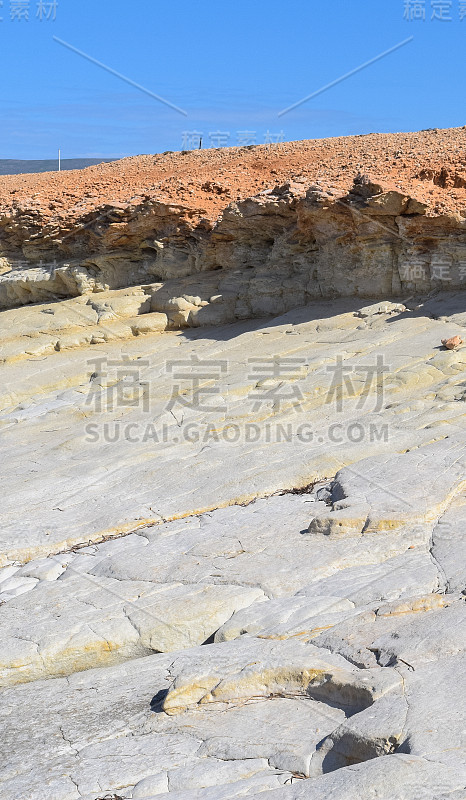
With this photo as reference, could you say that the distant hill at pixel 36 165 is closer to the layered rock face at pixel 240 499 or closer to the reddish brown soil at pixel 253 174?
the reddish brown soil at pixel 253 174

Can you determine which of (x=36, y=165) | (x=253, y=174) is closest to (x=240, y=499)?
(x=253, y=174)

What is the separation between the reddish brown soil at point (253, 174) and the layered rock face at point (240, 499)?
0.57ft

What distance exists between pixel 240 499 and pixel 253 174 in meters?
10.9

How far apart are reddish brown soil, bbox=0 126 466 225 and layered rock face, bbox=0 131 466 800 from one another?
0.57 feet

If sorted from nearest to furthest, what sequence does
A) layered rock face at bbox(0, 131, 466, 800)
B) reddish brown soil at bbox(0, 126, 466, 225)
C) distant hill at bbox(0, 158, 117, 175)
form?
layered rock face at bbox(0, 131, 466, 800)
reddish brown soil at bbox(0, 126, 466, 225)
distant hill at bbox(0, 158, 117, 175)

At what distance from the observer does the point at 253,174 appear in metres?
16.3

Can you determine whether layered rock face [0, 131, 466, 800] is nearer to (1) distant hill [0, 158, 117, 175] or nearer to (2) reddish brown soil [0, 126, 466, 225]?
(2) reddish brown soil [0, 126, 466, 225]

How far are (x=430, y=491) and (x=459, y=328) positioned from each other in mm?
4788

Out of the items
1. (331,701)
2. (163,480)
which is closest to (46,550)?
(163,480)

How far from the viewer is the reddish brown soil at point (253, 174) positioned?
12031 millimetres

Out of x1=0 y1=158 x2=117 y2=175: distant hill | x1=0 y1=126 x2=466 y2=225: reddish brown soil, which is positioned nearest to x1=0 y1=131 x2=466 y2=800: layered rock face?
x1=0 y1=126 x2=466 y2=225: reddish brown soil

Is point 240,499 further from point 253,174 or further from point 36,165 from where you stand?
point 36,165

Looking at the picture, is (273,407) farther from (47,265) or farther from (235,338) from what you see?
(47,265)

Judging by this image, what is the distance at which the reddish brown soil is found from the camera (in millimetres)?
12031
